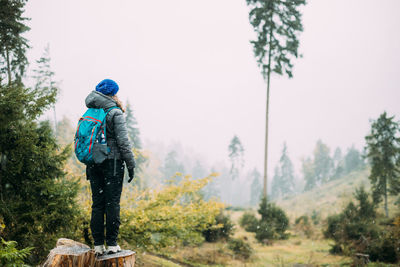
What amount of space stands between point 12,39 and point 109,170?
10.3m

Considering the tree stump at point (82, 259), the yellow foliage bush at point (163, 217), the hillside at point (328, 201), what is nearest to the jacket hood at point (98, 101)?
the tree stump at point (82, 259)

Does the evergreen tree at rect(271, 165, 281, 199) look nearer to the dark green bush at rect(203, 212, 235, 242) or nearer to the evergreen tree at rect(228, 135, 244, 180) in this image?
the evergreen tree at rect(228, 135, 244, 180)

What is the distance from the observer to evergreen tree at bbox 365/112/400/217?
21219 millimetres

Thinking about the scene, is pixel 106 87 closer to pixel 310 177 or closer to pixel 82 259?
pixel 82 259

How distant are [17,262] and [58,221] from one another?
9.40 ft

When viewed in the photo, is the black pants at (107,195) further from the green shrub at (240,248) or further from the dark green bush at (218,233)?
the dark green bush at (218,233)

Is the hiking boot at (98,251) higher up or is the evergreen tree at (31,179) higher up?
the evergreen tree at (31,179)

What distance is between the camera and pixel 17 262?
2.75 meters

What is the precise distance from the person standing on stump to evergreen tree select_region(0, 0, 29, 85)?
5727 mm

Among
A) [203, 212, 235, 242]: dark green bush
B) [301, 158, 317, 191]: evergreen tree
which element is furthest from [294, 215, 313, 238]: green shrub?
[301, 158, 317, 191]: evergreen tree

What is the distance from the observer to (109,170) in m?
3.53

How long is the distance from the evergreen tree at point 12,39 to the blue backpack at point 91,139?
19.0ft

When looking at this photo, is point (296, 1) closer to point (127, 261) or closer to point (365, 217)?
point (365, 217)

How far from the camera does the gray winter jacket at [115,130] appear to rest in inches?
138
